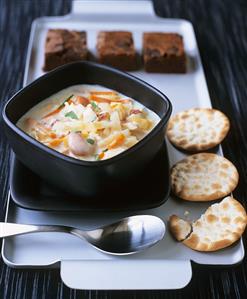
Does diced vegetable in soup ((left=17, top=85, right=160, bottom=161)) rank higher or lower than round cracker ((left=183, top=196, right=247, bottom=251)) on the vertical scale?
higher

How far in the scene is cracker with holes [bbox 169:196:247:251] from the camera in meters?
1.46

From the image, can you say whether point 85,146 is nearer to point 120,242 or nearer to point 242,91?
point 120,242

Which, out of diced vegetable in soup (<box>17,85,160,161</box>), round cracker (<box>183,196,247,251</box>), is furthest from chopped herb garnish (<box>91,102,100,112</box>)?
round cracker (<box>183,196,247,251</box>)

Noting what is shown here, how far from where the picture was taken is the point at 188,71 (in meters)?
2.15

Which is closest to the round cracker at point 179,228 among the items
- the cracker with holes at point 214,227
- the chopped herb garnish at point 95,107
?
the cracker with holes at point 214,227

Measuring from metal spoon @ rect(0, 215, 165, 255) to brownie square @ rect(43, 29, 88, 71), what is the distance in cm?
85

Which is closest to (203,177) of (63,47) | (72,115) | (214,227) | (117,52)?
(214,227)

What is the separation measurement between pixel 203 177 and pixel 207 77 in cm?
68

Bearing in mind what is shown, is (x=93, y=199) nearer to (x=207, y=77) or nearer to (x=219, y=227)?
(x=219, y=227)

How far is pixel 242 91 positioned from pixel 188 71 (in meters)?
0.23

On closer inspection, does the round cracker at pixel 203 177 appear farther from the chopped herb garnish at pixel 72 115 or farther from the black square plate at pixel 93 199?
the chopped herb garnish at pixel 72 115

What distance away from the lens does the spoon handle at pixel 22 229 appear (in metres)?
1.43

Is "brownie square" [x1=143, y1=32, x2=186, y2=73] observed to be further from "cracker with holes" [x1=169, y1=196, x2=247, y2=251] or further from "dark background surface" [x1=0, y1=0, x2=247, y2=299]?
"cracker with holes" [x1=169, y1=196, x2=247, y2=251]

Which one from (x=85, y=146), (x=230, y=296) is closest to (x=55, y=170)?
(x=85, y=146)
